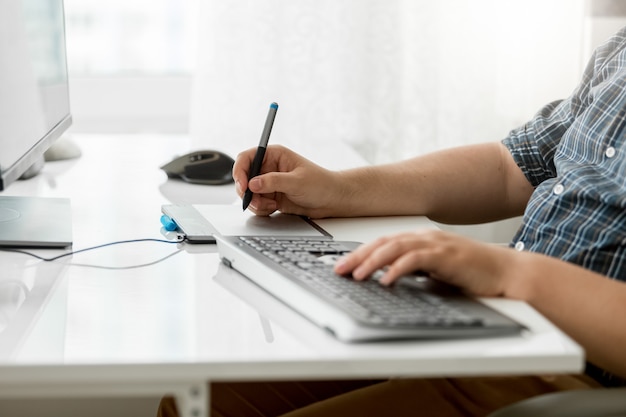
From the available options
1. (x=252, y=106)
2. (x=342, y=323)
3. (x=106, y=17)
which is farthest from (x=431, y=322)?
(x=106, y=17)

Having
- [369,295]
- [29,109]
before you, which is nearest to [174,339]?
[369,295]

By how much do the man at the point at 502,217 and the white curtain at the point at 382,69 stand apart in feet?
2.48

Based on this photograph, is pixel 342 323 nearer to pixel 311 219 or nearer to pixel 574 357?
pixel 574 357

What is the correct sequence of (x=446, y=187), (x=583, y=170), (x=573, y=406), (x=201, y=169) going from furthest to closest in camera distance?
(x=201, y=169)
(x=446, y=187)
(x=583, y=170)
(x=573, y=406)

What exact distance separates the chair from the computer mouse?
75 cm

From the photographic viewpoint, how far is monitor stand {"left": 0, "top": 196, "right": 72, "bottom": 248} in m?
1.11

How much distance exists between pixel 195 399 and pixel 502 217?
0.76 m

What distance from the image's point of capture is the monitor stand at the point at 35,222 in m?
1.11

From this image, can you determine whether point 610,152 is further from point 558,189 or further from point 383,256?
point 383,256

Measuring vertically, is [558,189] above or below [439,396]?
above

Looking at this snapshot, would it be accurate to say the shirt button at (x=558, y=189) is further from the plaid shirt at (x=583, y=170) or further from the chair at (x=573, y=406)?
the chair at (x=573, y=406)

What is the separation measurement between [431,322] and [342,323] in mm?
75

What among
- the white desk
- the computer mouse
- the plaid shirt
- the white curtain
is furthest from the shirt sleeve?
the white curtain

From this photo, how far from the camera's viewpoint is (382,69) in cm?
211
